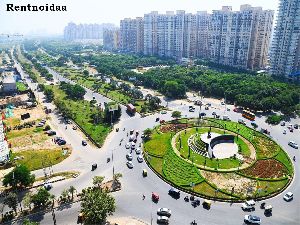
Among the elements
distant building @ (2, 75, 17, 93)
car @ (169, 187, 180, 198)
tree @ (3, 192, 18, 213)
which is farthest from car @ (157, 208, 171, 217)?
distant building @ (2, 75, 17, 93)

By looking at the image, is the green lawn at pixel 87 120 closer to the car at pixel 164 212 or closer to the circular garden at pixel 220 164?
the circular garden at pixel 220 164

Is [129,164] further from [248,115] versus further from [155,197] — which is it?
[248,115]

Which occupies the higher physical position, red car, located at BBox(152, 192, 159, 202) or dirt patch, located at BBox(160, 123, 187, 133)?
dirt patch, located at BBox(160, 123, 187, 133)

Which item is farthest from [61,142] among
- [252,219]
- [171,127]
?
[252,219]

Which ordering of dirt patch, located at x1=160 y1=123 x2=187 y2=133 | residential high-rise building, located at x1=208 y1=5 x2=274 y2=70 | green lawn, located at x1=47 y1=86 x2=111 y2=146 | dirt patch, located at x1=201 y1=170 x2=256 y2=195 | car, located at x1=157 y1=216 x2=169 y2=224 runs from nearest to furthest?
car, located at x1=157 y1=216 x2=169 y2=224
dirt patch, located at x1=201 y1=170 x2=256 y2=195
green lawn, located at x1=47 y1=86 x2=111 y2=146
dirt patch, located at x1=160 y1=123 x2=187 y2=133
residential high-rise building, located at x1=208 y1=5 x2=274 y2=70

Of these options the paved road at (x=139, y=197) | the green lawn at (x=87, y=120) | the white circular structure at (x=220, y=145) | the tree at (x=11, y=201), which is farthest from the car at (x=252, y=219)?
the green lawn at (x=87, y=120)

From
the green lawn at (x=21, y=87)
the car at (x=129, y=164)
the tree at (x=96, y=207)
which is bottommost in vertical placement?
the green lawn at (x=21, y=87)

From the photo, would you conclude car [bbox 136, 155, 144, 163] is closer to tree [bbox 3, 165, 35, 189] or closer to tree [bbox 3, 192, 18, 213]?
tree [bbox 3, 165, 35, 189]

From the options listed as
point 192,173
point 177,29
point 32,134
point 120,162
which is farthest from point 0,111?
point 177,29
